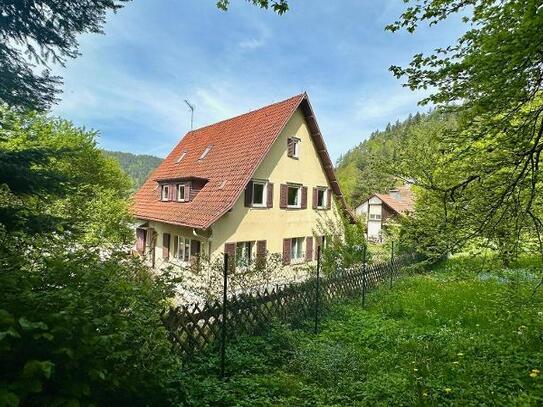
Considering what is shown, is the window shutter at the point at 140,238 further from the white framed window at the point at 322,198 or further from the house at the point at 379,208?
the house at the point at 379,208

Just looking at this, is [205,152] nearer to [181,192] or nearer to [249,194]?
[181,192]

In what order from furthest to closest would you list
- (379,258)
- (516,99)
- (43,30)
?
(379,258), (43,30), (516,99)

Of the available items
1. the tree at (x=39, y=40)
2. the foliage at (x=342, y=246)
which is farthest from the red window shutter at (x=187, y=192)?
the tree at (x=39, y=40)

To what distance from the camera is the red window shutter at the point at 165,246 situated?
60.0 feet

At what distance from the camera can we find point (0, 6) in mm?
5141

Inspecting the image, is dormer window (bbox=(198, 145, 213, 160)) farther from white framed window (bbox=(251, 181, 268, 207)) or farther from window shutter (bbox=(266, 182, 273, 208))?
window shutter (bbox=(266, 182, 273, 208))

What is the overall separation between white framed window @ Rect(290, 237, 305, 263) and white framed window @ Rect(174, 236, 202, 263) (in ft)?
19.2

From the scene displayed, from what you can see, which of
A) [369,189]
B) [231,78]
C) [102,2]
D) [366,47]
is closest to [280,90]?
[231,78]

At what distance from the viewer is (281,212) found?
18547mm

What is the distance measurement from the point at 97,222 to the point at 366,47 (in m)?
14.1

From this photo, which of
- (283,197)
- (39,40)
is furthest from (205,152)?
(39,40)

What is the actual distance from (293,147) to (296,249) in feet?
20.1

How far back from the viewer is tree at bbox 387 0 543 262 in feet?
13.7

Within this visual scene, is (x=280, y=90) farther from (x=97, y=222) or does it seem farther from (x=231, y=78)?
(x=97, y=222)
